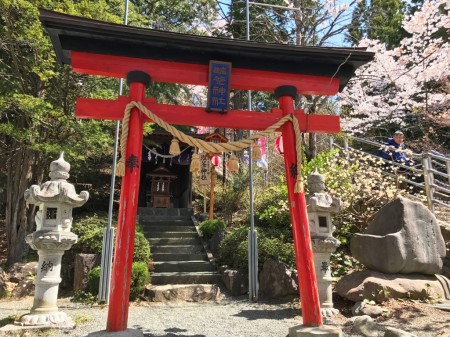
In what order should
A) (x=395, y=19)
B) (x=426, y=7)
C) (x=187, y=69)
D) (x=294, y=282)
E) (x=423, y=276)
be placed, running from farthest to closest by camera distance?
(x=395, y=19), (x=426, y=7), (x=294, y=282), (x=423, y=276), (x=187, y=69)

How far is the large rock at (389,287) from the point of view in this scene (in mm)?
5832

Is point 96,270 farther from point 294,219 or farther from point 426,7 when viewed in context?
point 426,7

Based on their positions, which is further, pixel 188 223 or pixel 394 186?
pixel 188 223

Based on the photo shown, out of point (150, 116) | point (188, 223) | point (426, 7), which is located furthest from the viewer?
point (426, 7)

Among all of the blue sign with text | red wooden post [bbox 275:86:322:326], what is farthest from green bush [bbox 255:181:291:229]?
the blue sign with text

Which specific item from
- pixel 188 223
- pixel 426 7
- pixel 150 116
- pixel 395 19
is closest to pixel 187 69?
pixel 150 116

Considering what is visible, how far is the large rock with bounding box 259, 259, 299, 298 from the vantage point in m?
7.36

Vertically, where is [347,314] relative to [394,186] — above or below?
below

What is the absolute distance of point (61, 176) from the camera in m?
5.78

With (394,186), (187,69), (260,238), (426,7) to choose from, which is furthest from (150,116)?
(426,7)

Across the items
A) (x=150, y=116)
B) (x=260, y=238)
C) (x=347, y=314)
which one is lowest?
(x=347, y=314)

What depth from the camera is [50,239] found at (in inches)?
211

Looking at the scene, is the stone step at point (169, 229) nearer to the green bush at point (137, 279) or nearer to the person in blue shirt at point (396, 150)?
the green bush at point (137, 279)

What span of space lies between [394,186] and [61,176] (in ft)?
26.3
